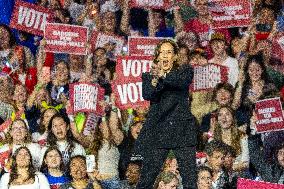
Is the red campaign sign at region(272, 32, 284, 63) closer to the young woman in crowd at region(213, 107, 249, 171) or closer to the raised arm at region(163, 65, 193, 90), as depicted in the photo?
the young woman in crowd at region(213, 107, 249, 171)

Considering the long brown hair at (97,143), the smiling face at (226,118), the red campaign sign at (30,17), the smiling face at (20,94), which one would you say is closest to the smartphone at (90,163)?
the long brown hair at (97,143)

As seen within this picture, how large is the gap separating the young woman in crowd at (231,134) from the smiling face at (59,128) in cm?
161

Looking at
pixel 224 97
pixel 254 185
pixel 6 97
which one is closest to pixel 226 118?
pixel 224 97

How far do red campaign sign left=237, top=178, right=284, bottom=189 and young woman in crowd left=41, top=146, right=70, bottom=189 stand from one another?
72.1 inches

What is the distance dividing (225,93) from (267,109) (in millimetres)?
503

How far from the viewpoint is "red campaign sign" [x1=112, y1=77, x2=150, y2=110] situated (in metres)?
8.23

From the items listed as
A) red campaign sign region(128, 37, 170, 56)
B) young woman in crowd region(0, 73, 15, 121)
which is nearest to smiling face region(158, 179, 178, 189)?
red campaign sign region(128, 37, 170, 56)

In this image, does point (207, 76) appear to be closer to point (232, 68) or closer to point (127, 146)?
point (232, 68)

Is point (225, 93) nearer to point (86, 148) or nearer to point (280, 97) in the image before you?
point (280, 97)

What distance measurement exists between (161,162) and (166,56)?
87 centimetres

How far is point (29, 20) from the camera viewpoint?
30.2 feet

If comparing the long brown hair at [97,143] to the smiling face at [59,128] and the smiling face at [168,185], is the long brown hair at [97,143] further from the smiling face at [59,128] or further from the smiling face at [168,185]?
the smiling face at [168,185]

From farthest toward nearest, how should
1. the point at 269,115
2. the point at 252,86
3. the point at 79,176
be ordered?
the point at 252,86 < the point at 269,115 < the point at 79,176

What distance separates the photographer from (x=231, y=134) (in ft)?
26.0
